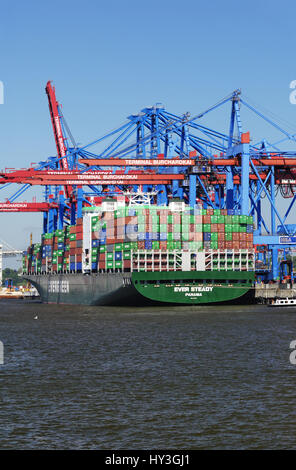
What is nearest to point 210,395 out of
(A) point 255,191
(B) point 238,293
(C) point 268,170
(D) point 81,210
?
(B) point 238,293

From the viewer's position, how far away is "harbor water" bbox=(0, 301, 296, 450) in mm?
21469

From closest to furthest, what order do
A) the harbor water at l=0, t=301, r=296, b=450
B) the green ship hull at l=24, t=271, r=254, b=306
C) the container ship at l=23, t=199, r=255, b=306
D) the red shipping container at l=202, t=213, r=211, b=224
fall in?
the harbor water at l=0, t=301, r=296, b=450 < the green ship hull at l=24, t=271, r=254, b=306 < the container ship at l=23, t=199, r=255, b=306 < the red shipping container at l=202, t=213, r=211, b=224

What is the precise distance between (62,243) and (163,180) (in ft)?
73.9

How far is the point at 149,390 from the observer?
94.1ft

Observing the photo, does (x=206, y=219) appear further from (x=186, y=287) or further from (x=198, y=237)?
(x=186, y=287)

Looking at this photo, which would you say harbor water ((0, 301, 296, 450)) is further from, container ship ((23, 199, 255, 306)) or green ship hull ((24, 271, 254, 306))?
container ship ((23, 199, 255, 306))

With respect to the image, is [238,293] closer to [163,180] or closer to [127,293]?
[127,293]

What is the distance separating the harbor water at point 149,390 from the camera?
2147 centimetres

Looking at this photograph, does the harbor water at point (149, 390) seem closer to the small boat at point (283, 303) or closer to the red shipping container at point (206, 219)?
the small boat at point (283, 303)

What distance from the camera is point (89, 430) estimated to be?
2219 cm

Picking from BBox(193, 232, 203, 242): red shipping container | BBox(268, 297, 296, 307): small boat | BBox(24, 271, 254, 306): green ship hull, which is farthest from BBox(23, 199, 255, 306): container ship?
BBox(268, 297, 296, 307): small boat

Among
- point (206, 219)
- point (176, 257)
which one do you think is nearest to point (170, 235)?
point (176, 257)

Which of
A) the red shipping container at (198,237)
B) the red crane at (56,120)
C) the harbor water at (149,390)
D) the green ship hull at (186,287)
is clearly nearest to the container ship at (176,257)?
the green ship hull at (186,287)

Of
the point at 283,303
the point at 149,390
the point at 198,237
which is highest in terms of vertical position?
the point at 198,237
